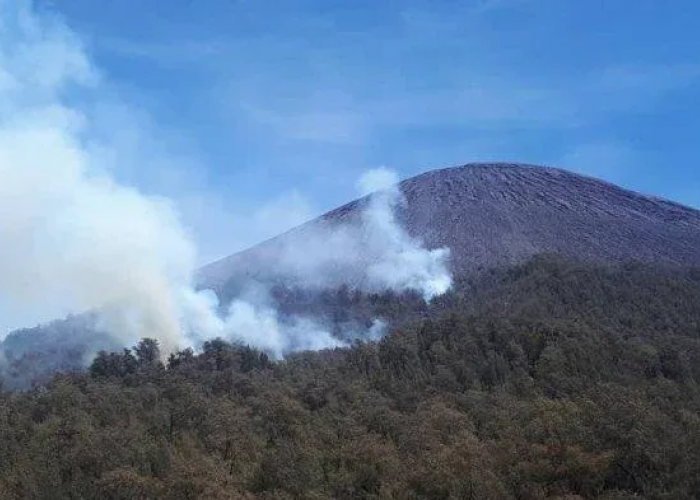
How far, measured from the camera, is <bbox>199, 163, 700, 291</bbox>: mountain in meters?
148

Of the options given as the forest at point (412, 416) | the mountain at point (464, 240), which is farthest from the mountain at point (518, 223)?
the forest at point (412, 416)

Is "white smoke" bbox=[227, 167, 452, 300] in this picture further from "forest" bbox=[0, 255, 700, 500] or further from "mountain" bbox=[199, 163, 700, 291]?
"forest" bbox=[0, 255, 700, 500]

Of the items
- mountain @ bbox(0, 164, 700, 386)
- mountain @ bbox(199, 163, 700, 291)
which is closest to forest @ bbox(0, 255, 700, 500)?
mountain @ bbox(0, 164, 700, 386)

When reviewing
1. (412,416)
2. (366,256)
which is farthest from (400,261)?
(412,416)

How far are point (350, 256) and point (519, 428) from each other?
406 feet

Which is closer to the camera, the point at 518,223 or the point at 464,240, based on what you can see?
the point at 464,240

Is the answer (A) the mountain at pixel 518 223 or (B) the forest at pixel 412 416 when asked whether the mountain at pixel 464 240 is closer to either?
(A) the mountain at pixel 518 223

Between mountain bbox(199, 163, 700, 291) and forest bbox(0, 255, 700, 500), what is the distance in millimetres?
39783

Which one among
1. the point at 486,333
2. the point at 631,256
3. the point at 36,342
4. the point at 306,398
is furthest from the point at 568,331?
the point at 36,342

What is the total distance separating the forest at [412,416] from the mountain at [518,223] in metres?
39.8

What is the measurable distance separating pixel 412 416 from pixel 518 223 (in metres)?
114

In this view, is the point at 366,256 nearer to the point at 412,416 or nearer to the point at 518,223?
the point at 518,223

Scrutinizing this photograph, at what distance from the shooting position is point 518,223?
16350cm

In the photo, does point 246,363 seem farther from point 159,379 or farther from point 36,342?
point 36,342
